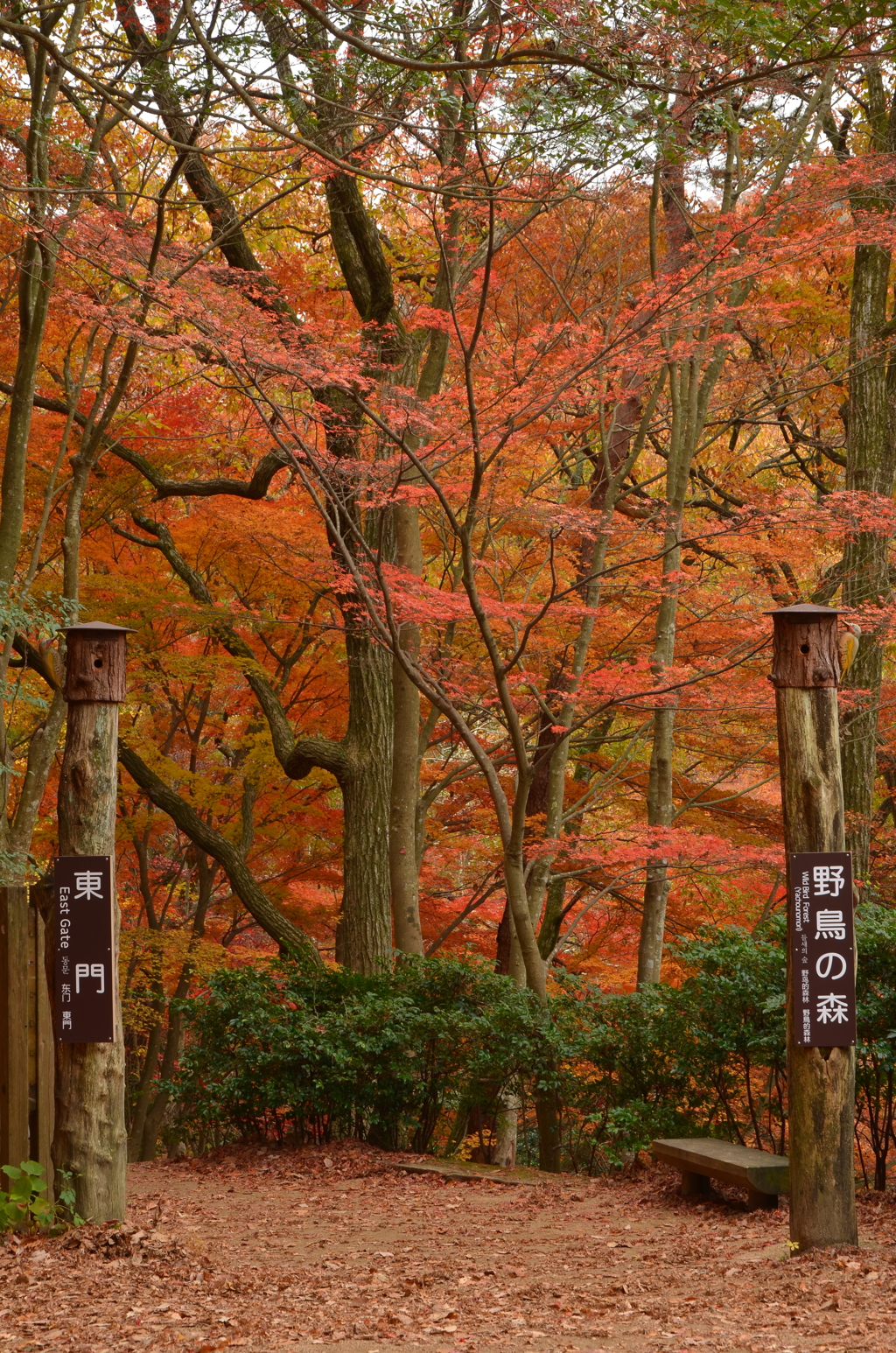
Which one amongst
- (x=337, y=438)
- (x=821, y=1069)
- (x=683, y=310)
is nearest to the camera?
(x=821, y=1069)

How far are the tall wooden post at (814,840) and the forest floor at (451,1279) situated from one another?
0.64ft

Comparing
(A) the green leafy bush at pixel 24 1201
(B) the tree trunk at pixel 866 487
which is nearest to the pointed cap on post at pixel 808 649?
(A) the green leafy bush at pixel 24 1201

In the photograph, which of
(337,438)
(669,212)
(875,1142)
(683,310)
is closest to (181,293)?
(337,438)

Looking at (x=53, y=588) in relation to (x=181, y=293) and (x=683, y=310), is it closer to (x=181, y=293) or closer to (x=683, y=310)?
(x=181, y=293)

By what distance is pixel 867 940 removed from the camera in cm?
609

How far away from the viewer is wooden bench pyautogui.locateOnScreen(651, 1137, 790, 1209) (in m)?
5.62

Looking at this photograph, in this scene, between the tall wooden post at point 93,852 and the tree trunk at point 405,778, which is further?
the tree trunk at point 405,778

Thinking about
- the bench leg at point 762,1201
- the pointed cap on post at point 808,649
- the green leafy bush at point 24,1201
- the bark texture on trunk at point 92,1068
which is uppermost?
the pointed cap on post at point 808,649

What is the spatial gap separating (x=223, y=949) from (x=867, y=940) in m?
8.06

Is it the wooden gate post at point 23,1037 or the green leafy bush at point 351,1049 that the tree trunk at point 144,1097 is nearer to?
the green leafy bush at point 351,1049

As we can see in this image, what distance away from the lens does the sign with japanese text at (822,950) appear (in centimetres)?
474

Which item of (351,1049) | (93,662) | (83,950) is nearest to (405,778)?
(351,1049)

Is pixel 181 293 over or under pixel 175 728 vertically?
over

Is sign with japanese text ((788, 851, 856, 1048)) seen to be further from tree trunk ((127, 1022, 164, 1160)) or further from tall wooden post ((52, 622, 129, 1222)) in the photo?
tree trunk ((127, 1022, 164, 1160))
